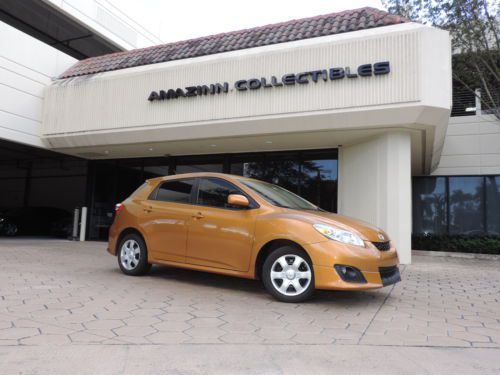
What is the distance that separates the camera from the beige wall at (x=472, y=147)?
15.2m

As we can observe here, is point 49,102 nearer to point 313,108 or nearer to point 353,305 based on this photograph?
point 313,108

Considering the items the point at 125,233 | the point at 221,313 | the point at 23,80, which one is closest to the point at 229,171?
the point at 23,80

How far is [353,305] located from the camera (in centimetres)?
518

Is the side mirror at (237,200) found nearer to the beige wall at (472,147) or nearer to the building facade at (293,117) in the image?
the building facade at (293,117)

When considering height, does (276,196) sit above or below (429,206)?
below

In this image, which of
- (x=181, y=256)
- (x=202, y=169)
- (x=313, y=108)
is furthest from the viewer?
(x=202, y=169)

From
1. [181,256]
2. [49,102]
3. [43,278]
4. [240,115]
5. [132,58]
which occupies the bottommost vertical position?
[43,278]

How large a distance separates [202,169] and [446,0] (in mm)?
8975

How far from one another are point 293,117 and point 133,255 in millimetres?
5190

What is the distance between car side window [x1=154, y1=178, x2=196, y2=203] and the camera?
252 inches

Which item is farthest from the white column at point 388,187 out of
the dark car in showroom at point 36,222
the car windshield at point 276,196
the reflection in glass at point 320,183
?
the dark car in showroom at point 36,222

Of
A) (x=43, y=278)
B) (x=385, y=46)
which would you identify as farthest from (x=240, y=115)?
(x=43, y=278)

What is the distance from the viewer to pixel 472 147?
50.9 feet

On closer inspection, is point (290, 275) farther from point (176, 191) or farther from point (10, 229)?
point (10, 229)
